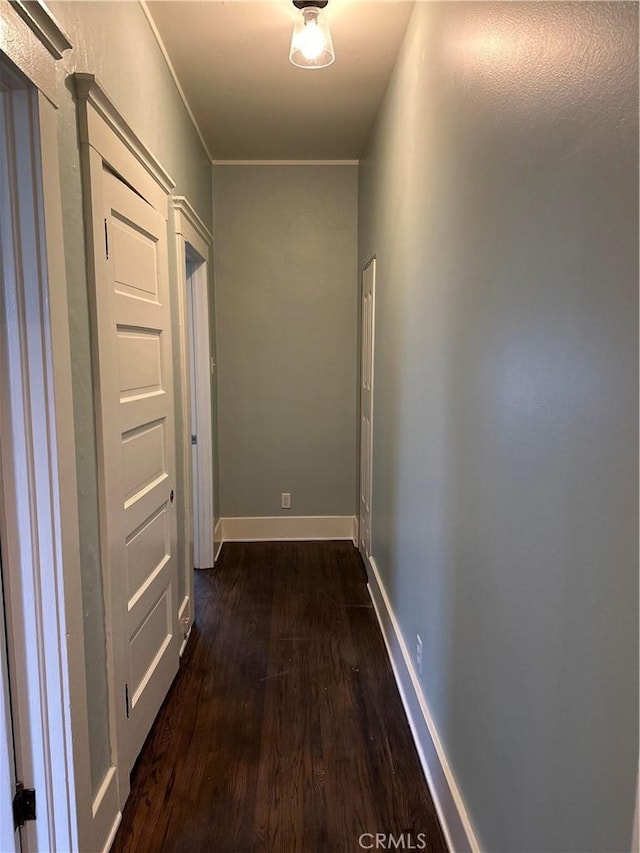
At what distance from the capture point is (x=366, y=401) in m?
3.41

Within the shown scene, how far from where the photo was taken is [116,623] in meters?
1.62

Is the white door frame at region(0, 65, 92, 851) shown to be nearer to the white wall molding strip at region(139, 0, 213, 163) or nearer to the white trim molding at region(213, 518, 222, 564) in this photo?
the white wall molding strip at region(139, 0, 213, 163)

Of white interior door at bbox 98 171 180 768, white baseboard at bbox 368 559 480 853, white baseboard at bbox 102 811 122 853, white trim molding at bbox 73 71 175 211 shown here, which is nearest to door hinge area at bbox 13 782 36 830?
white baseboard at bbox 102 811 122 853

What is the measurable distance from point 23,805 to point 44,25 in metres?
1.81

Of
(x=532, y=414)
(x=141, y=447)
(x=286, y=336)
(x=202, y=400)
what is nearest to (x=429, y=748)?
(x=532, y=414)

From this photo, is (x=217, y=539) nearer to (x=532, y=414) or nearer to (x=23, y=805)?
(x=23, y=805)

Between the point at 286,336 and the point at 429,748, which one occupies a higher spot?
the point at 286,336

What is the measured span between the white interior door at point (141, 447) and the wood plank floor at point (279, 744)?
161mm

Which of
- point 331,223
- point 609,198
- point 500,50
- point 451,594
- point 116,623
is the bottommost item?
point 116,623

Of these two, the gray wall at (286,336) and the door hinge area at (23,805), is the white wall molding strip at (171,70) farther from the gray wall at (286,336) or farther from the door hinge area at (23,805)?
the door hinge area at (23,805)

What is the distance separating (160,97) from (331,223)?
1765mm

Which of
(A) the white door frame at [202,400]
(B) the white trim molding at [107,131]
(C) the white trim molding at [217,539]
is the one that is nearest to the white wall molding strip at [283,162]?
(A) the white door frame at [202,400]

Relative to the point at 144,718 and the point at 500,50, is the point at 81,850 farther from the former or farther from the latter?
the point at 500,50

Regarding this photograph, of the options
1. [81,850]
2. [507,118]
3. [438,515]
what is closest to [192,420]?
[438,515]
